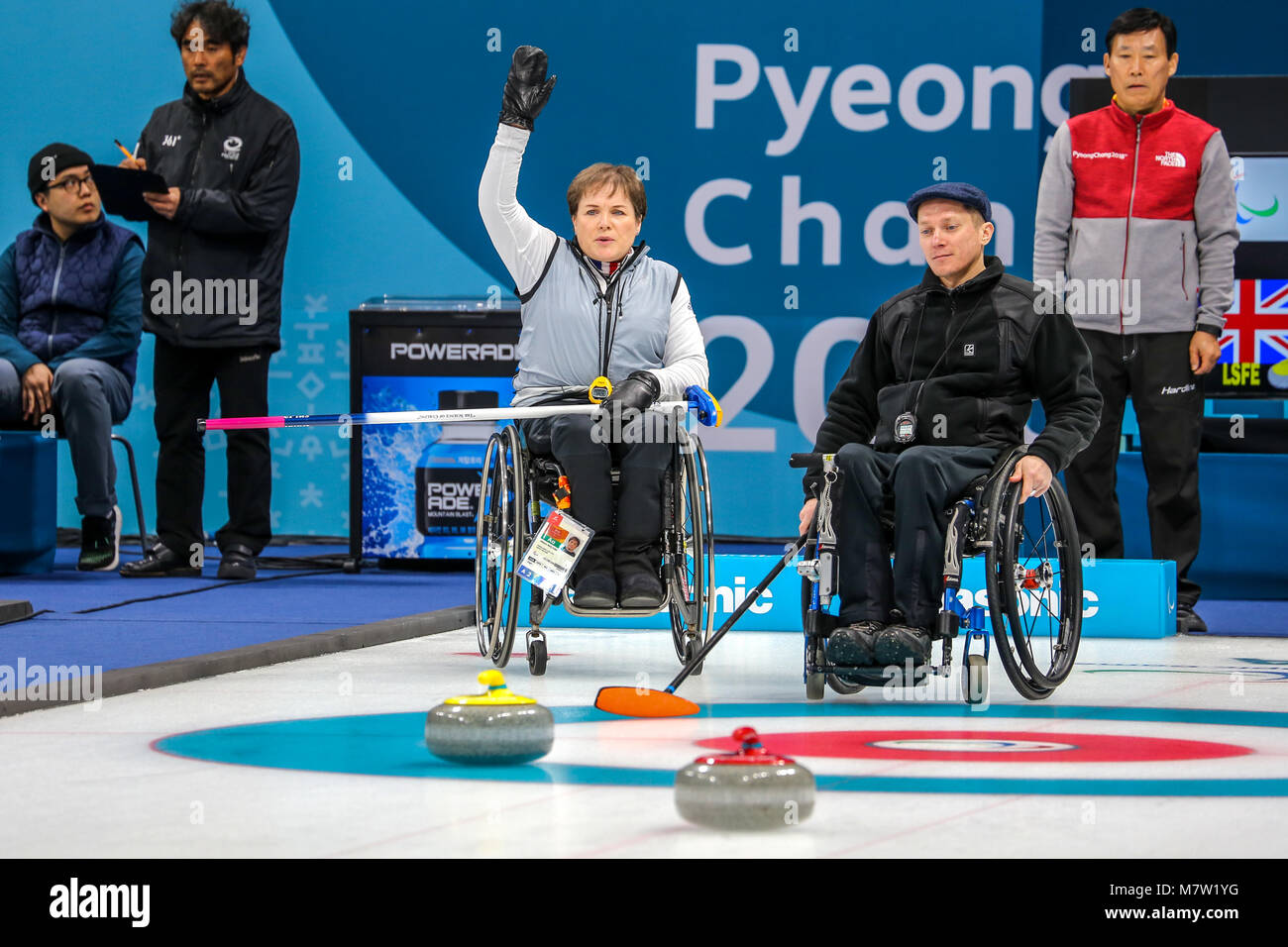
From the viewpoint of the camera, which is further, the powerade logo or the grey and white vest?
the powerade logo

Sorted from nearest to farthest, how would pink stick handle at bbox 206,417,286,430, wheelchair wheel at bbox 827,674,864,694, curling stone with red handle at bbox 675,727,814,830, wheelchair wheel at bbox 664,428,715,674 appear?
curling stone with red handle at bbox 675,727,814,830
wheelchair wheel at bbox 827,674,864,694
wheelchair wheel at bbox 664,428,715,674
pink stick handle at bbox 206,417,286,430

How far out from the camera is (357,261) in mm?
6902

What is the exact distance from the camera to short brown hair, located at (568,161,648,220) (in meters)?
3.89

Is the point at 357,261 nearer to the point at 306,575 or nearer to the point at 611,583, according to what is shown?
the point at 306,575

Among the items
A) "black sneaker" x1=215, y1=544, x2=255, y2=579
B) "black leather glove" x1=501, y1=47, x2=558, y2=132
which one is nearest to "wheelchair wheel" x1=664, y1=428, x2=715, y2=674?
"black leather glove" x1=501, y1=47, x2=558, y2=132

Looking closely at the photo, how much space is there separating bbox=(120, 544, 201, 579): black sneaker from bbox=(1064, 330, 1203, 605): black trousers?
296cm

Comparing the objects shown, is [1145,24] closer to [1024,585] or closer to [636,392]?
[636,392]

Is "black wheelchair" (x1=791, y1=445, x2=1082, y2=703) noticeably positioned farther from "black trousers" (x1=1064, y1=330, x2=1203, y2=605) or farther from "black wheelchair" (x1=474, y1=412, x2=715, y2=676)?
"black trousers" (x1=1064, y1=330, x2=1203, y2=605)

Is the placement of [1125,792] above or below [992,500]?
below

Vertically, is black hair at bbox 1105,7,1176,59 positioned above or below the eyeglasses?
above

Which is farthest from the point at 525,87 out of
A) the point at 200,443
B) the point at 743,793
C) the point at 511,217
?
the point at 200,443

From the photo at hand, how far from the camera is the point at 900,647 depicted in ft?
9.95
